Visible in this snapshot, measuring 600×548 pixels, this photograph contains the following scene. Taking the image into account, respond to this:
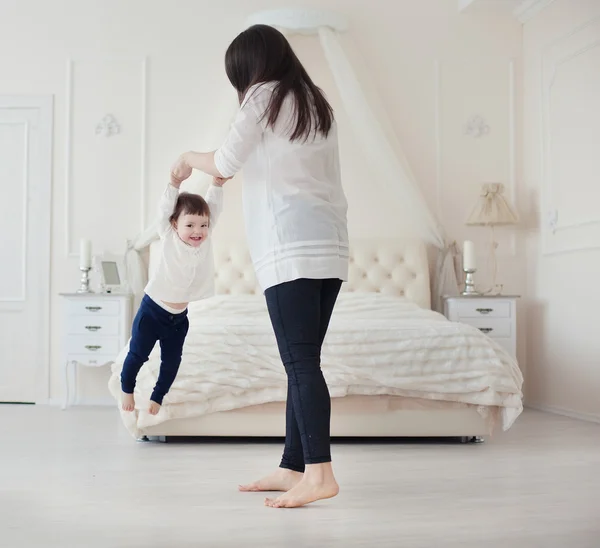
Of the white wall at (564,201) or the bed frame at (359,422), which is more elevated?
the white wall at (564,201)

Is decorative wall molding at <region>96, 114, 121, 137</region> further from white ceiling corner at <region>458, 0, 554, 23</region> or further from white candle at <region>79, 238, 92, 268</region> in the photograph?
white ceiling corner at <region>458, 0, 554, 23</region>

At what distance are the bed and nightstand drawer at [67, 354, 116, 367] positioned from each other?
4.55ft

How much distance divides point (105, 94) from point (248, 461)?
10.8ft

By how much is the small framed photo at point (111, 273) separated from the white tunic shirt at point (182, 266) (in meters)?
2.55

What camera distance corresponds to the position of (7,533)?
2090 mm

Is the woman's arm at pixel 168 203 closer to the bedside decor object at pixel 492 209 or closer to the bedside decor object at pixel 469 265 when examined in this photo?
the bedside decor object at pixel 469 265

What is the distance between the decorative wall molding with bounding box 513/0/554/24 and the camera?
5.41m

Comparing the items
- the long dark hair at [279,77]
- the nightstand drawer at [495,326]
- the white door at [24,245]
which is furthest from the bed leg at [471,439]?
the white door at [24,245]

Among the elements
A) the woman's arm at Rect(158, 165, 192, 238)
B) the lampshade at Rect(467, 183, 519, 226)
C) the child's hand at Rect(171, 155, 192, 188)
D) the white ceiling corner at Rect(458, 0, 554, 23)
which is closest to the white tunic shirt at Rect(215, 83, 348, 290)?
the child's hand at Rect(171, 155, 192, 188)

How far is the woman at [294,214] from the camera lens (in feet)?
7.53

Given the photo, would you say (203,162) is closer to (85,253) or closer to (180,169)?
(180,169)

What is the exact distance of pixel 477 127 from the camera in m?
5.77

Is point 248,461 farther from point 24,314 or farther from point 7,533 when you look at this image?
point 24,314

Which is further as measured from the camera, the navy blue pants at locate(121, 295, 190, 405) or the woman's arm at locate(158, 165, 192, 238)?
the navy blue pants at locate(121, 295, 190, 405)
